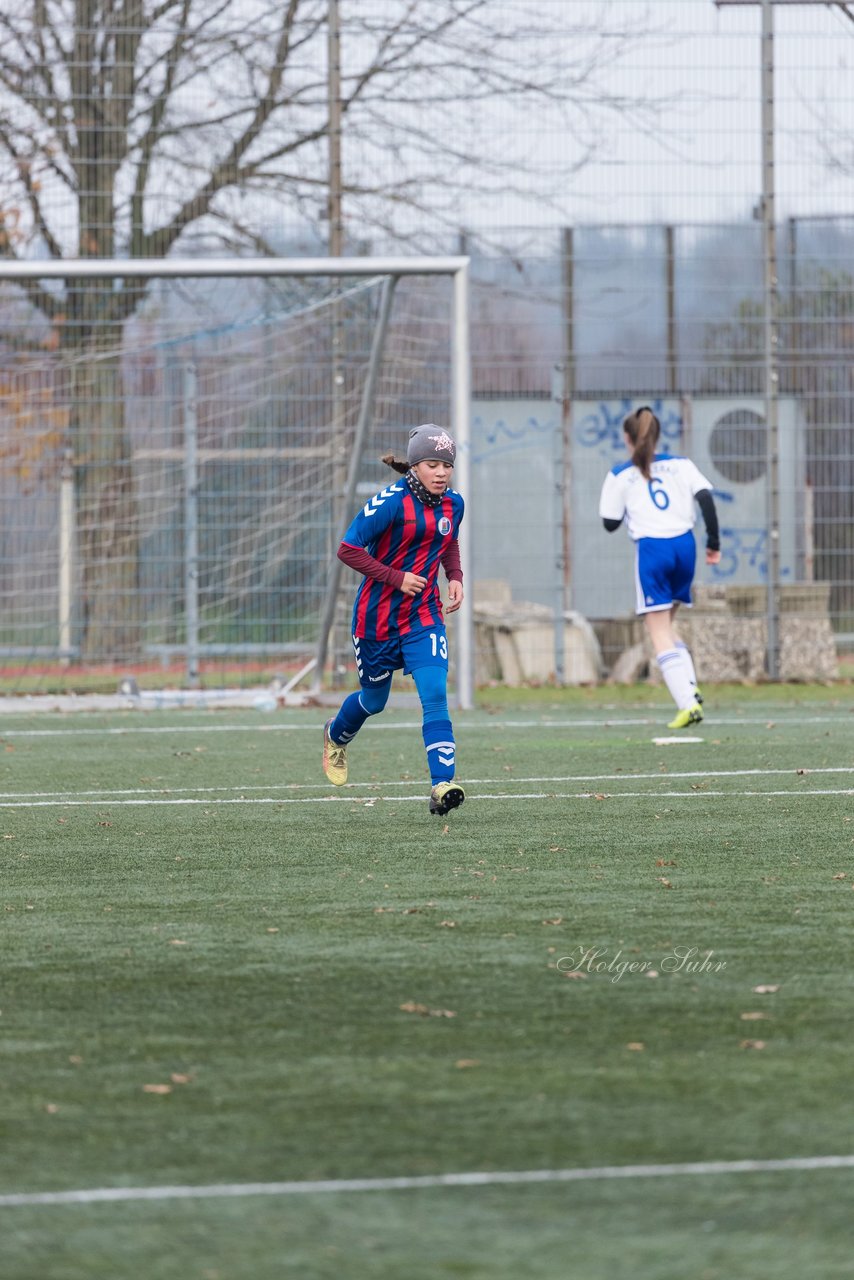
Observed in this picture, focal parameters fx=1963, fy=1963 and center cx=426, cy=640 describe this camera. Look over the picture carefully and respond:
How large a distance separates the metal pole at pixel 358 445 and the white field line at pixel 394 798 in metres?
6.39

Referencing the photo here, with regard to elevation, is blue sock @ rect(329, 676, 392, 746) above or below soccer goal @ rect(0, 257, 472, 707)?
below

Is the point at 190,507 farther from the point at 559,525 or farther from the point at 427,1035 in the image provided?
the point at 427,1035

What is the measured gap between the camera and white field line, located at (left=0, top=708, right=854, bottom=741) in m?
12.4

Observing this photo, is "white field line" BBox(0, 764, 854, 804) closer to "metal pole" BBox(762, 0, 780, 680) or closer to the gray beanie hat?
the gray beanie hat

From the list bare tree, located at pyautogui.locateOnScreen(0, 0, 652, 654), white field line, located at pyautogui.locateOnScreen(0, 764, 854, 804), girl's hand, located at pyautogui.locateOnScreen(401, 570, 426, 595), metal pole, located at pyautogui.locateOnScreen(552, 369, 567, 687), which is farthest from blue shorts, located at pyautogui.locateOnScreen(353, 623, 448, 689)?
metal pole, located at pyautogui.locateOnScreen(552, 369, 567, 687)

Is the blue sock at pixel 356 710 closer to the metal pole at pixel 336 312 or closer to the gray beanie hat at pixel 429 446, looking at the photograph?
the gray beanie hat at pixel 429 446

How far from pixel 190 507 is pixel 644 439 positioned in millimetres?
5275

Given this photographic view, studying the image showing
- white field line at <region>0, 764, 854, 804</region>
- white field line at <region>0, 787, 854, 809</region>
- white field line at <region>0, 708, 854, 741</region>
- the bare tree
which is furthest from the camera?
the bare tree

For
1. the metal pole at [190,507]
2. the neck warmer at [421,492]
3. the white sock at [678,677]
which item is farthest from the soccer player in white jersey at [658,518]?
the metal pole at [190,507]

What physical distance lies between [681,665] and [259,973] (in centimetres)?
688

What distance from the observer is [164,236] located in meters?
17.5

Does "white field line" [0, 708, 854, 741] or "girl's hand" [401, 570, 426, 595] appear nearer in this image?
"girl's hand" [401, 570, 426, 595]

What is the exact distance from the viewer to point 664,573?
11.4 meters

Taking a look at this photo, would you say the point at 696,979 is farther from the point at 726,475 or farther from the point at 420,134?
the point at 420,134
